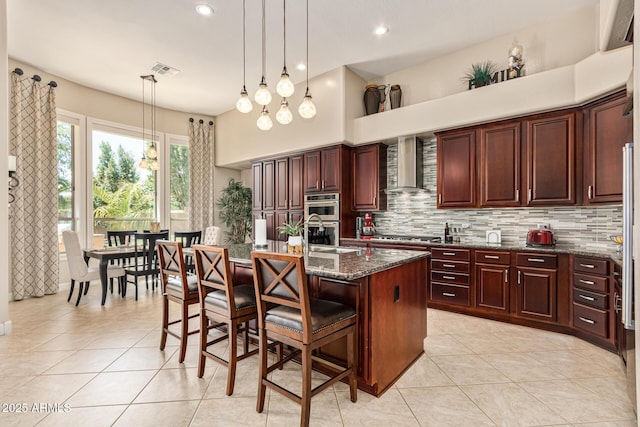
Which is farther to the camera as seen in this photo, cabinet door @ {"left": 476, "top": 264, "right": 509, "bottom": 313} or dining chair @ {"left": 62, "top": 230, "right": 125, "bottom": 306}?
dining chair @ {"left": 62, "top": 230, "right": 125, "bottom": 306}

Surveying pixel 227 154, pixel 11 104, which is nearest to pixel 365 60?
pixel 227 154

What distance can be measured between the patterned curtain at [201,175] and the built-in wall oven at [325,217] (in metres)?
Result: 2.70

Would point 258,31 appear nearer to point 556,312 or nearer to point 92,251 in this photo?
point 92,251

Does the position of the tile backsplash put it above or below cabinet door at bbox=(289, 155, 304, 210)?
below

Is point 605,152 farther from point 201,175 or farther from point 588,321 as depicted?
point 201,175

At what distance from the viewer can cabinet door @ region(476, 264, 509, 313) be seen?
341 centimetres

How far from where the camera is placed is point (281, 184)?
566 centimetres

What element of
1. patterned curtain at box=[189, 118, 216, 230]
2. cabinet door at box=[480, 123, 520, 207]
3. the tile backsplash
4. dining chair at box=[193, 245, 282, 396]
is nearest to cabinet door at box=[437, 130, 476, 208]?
cabinet door at box=[480, 123, 520, 207]

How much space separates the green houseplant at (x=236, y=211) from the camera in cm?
669

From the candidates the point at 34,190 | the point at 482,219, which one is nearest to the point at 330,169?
the point at 482,219

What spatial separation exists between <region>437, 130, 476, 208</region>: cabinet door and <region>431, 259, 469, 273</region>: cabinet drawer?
2.50 ft

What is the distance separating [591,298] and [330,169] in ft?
11.3

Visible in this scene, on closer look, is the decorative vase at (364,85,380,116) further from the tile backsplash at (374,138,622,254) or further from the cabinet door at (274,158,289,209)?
the cabinet door at (274,158,289,209)

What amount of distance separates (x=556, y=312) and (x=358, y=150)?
10.6 ft
